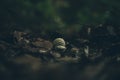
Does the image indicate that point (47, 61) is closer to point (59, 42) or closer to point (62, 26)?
point (59, 42)

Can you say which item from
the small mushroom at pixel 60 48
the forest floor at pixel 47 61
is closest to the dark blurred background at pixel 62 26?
the forest floor at pixel 47 61

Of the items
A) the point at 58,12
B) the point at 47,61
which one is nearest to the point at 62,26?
the point at 58,12

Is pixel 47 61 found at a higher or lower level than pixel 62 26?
lower

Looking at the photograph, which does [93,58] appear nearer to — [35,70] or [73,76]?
[73,76]

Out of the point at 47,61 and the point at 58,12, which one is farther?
the point at 47,61

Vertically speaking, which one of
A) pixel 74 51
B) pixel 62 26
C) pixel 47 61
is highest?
pixel 62 26

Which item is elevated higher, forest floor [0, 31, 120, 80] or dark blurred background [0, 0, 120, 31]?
dark blurred background [0, 0, 120, 31]

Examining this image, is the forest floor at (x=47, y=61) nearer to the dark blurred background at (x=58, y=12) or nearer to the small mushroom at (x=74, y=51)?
the small mushroom at (x=74, y=51)

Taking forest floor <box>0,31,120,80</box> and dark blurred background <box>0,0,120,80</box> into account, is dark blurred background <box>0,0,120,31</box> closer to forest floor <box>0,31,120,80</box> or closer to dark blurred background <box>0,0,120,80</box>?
dark blurred background <box>0,0,120,80</box>

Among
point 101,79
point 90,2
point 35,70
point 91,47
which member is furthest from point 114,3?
Result: point 35,70

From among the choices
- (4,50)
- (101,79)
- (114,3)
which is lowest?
(101,79)

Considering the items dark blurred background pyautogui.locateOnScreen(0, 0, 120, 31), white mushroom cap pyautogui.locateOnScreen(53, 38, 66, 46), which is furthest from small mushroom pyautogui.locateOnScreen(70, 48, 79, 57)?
dark blurred background pyautogui.locateOnScreen(0, 0, 120, 31)
